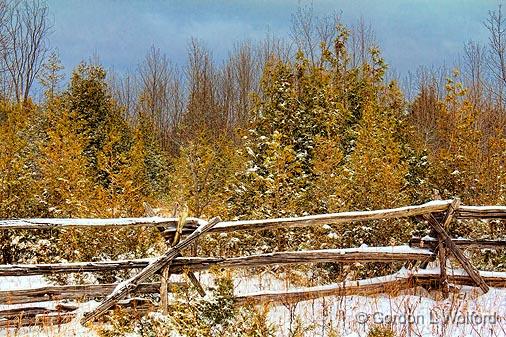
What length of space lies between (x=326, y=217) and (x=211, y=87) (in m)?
20.2

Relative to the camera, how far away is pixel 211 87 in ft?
81.1

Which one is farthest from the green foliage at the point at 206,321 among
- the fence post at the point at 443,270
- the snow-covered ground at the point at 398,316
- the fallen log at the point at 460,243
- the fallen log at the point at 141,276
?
the fallen log at the point at 460,243

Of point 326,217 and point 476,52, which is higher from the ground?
point 476,52

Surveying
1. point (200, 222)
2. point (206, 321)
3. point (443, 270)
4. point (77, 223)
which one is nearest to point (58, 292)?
point (77, 223)

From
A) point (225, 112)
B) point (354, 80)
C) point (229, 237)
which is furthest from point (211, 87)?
point (229, 237)

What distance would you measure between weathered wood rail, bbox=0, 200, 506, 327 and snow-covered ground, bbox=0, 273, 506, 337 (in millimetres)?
141

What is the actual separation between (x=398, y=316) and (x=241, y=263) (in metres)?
1.79

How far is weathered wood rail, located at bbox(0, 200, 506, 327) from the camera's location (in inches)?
199

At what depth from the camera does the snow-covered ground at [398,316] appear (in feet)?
13.7

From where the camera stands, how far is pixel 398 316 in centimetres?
468

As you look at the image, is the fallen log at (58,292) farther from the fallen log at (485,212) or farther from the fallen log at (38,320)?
the fallen log at (485,212)

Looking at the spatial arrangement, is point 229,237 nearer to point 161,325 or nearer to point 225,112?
point 161,325

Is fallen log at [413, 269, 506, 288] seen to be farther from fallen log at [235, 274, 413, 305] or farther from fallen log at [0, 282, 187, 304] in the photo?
fallen log at [0, 282, 187, 304]

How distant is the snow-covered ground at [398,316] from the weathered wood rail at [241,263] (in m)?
0.14
